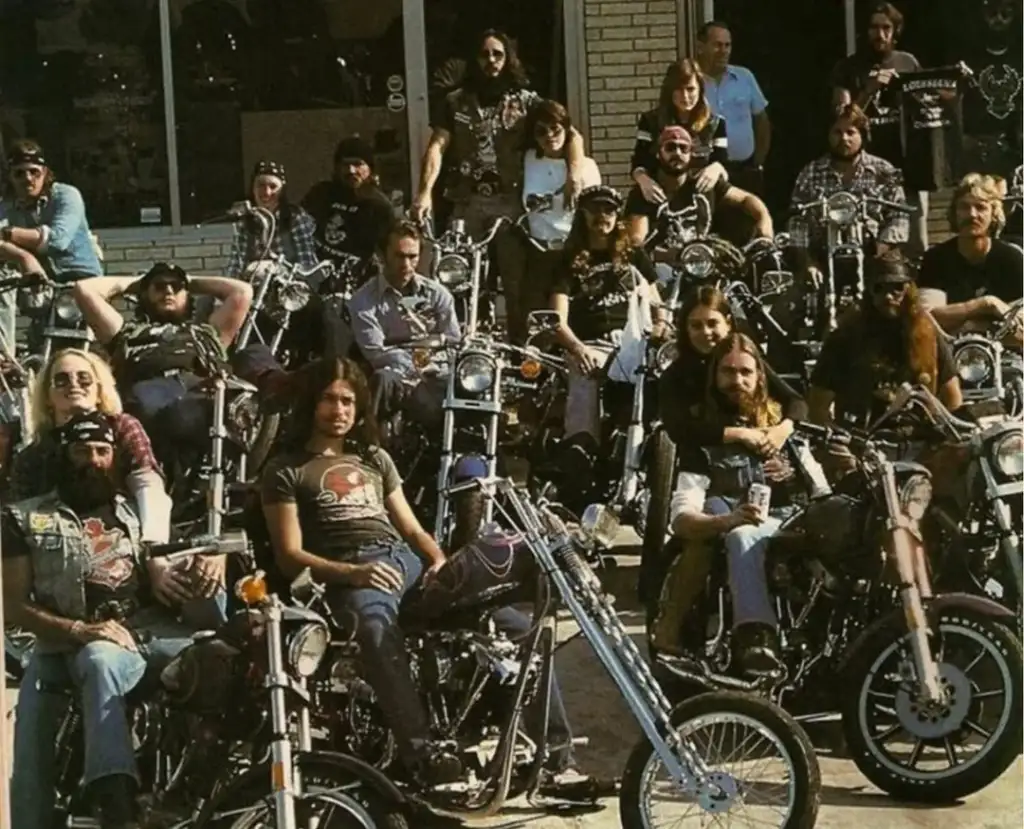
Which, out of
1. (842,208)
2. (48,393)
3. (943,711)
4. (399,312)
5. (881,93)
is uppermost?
(881,93)

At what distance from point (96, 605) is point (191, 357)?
116cm

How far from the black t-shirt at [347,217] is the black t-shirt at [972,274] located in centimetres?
181

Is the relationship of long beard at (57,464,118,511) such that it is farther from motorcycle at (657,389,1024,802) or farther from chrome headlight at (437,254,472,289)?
chrome headlight at (437,254,472,289)

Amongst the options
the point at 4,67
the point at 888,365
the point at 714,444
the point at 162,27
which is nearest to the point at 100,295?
the point at 4,67

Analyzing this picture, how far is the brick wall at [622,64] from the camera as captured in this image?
246 inches

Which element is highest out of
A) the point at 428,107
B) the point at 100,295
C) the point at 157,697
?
the point at 428,107

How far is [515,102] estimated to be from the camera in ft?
19.7

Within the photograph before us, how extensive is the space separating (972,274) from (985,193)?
0.28 metres

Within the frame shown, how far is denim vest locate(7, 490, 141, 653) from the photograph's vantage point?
177 inches

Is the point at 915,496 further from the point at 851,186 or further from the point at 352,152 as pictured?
the point at 352,152

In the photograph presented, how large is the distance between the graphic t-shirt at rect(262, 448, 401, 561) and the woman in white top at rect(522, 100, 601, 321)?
1461 mm

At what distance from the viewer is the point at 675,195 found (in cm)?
616

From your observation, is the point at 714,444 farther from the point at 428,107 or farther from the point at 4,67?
the point at 4,67

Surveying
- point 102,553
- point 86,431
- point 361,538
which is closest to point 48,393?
point 86,431
